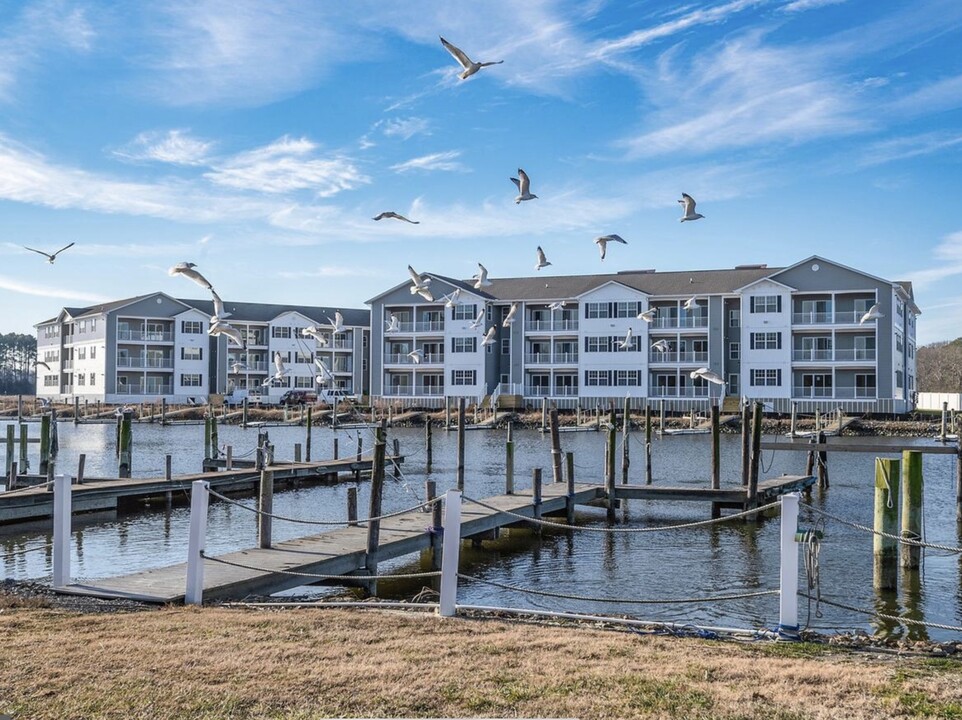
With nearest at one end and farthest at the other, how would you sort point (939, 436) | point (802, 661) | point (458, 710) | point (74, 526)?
1. point (458, 710)
2. point (802, 661)
3. point (74, 526)
4. point (939, 436)

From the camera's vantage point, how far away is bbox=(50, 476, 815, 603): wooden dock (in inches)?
522

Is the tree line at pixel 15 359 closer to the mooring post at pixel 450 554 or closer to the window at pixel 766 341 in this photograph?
the window at pixel 766 341

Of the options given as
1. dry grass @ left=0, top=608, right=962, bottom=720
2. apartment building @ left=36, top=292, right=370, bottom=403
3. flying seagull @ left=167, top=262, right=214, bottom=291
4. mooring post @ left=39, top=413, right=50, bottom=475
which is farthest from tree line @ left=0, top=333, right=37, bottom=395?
dry grass @ left=0, top=608, right=962, bottom=720

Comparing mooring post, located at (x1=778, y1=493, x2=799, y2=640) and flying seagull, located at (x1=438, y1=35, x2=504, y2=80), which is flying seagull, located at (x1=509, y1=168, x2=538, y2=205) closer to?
flying seagull, located at (x1=438, y1=35, x2=504, y2=80)

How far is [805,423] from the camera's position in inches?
2749

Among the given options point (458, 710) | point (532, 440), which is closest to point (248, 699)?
point (458, 710)

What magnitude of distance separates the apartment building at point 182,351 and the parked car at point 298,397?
171cm

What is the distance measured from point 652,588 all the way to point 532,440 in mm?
44414

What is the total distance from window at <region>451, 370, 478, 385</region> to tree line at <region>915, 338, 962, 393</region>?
195ft

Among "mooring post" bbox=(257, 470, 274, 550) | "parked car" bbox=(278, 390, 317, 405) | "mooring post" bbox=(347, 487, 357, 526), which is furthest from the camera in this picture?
"parked car" bbox=(278, 390, 317, 405)

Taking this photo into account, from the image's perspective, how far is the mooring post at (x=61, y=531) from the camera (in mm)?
13531

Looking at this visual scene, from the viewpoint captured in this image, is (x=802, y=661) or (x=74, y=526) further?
(x=74, y=526)

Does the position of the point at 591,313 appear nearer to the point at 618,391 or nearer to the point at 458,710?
the point at 618,391

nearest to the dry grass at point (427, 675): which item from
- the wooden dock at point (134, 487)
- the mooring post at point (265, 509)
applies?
the mooring post at point (265, 509)
